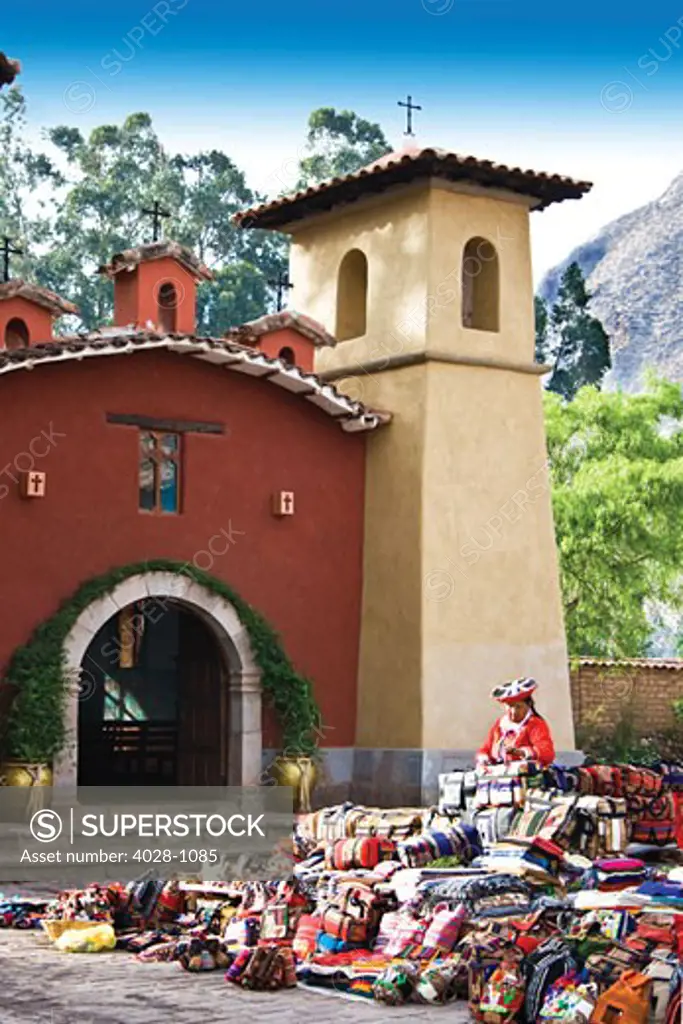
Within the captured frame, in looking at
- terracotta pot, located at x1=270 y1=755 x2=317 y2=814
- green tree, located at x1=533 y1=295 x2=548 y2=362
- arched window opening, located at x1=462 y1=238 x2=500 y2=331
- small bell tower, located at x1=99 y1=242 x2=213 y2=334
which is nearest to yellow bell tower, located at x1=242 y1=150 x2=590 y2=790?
arched window opening, located at x1=462 y1=238 x2=500 y2=331

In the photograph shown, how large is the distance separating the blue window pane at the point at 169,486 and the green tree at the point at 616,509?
9.20 meters

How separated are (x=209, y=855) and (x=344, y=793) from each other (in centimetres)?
643

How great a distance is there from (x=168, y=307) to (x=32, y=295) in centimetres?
171

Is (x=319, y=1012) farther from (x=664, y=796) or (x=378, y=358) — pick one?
(x=378, y=358)

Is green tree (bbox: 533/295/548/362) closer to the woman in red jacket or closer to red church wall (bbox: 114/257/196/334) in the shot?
red church wall (bbox: 114/257/196/334)

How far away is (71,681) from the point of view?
1858 cm

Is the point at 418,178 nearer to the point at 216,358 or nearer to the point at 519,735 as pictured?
the point at 216,358

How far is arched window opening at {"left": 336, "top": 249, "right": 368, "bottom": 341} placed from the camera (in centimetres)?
2253

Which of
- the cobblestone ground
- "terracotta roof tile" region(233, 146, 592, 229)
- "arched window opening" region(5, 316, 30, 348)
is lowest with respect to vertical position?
the cobblestone ground

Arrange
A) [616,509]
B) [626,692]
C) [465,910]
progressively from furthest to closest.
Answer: [616,509] < [626,692] < [465,910]

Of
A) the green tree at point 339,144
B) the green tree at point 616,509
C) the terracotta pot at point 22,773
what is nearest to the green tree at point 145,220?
the green tree at point 339,144

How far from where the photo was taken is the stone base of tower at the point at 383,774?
1995cm

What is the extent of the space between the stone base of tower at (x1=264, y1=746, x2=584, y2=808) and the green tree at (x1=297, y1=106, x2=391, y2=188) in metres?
32.3

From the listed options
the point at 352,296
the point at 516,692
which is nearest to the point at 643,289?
the point at 352,296
